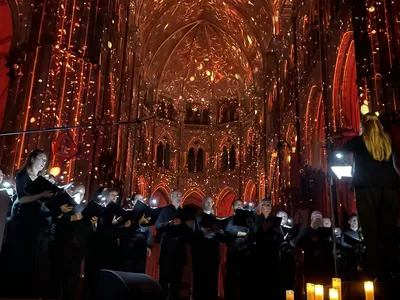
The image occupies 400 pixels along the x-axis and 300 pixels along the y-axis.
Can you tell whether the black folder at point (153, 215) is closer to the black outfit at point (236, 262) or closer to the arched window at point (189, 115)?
the black outfit at point (236, 262)

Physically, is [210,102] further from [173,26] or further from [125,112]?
[125,112]

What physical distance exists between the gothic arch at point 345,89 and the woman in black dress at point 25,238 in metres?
8.83

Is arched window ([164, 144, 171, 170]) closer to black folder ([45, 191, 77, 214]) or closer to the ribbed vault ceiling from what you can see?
the ribbed vault ceiling

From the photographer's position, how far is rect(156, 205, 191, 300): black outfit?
6566 mm

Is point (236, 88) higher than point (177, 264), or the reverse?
point (236, 88)

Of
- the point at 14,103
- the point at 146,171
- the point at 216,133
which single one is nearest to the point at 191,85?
the point at 216,133

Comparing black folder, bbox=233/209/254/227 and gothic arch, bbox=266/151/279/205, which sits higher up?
gothic arch, bbox=266/151/279/205

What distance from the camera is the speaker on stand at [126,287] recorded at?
116 inches

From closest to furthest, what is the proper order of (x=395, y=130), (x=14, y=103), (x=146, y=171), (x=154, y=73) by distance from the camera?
1. (x=395, y=130)
2. (x=14, y=103)
3. (x=146, y=171)
4. (x=154, y=73)

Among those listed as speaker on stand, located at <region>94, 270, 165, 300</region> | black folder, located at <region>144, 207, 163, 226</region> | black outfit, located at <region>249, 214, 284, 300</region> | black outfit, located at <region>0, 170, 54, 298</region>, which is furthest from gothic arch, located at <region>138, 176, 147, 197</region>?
speaker on stand, located at <region>94, 270, 165, 300</region>

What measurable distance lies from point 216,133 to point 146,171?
19.5 feet

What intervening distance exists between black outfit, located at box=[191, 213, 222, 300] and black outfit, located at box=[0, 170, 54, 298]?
98.3 inches

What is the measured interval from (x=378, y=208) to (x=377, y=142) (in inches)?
29.6

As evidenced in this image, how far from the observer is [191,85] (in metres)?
30.0
